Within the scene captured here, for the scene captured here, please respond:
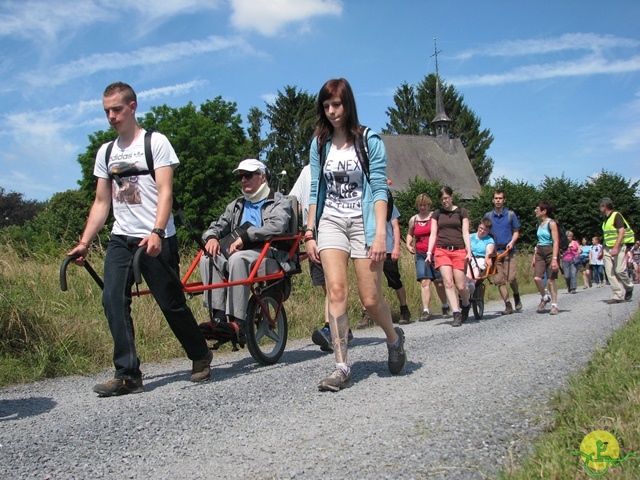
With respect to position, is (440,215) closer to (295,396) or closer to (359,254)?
(359,254)

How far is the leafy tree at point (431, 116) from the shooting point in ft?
262


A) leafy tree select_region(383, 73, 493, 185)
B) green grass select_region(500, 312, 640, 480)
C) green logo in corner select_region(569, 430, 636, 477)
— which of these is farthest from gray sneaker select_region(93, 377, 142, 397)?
leafy tree select_region(383, 73, 493, 185)

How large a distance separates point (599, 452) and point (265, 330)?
4.06m

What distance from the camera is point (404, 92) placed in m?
82.4

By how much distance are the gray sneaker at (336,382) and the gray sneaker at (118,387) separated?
1.46 metres

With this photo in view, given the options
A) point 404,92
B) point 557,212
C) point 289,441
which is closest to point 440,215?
point 289,441

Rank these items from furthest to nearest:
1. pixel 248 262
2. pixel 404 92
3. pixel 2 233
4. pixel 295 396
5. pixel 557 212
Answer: pixel 404 92 → pixel 557 212 → pixel 2 233 → pixel 248 262 → pixel 295 396

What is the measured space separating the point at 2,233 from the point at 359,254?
22.3 ft

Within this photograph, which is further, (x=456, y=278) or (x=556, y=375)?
(x=456, y=278)

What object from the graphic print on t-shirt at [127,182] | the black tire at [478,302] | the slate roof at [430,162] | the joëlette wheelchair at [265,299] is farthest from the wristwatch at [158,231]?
the slate roof at [430,162]

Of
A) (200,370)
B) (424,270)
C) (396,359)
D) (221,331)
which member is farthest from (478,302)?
(200,370)

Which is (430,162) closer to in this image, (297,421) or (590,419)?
(297,421)

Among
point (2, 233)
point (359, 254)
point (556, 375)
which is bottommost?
point (556, 375)

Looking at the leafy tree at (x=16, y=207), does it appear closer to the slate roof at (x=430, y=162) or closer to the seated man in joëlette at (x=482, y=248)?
the slate roof at (x=430, y=162)
